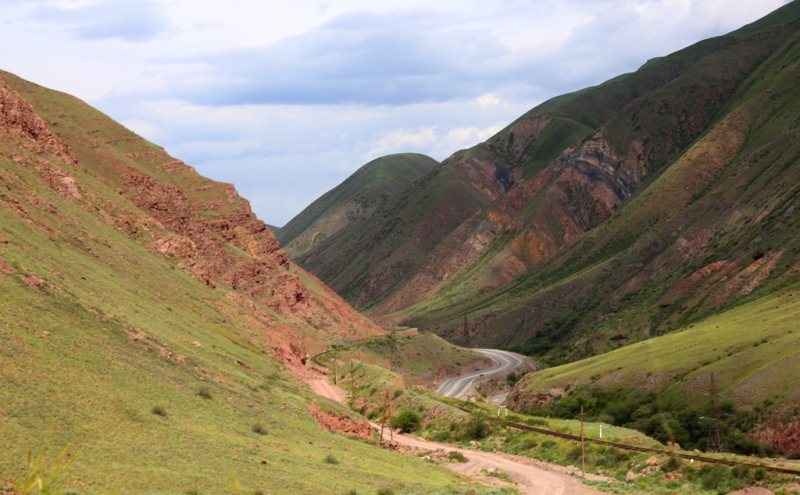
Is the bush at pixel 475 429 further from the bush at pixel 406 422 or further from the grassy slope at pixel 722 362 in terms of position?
the grassy slope at pixel 722 362

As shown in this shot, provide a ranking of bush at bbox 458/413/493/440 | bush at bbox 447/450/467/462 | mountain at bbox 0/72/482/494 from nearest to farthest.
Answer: mountain at bbox 0/72/482/494 → bush at bbox 447/450/467/462 → bush at bbox 458/413/493/440

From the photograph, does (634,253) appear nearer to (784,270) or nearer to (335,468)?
(784,270)

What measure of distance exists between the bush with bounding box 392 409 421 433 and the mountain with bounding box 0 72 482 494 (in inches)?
324

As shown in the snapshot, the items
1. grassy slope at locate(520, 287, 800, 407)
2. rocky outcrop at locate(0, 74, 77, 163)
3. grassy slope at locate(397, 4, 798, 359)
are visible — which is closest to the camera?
grassy slope at locate(520, 287, 800, 407)

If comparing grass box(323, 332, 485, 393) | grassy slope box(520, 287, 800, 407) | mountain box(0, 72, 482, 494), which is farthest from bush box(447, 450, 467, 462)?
grass box(323, 332, 485, 393)

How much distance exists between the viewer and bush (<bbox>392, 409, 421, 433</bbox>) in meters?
65.4

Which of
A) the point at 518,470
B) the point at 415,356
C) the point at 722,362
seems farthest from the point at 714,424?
the point at 415,356

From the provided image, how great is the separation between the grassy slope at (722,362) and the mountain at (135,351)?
33.5 m

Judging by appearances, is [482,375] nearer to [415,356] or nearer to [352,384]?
[415,356]

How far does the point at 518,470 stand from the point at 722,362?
37336 mm

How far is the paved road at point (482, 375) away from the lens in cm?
11458

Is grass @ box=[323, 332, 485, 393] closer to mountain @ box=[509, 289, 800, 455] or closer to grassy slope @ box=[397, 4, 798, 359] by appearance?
mountain @ box=[509, 289, 800, 455]

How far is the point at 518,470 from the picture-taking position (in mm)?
48812

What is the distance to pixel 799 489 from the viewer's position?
35.8 metres
